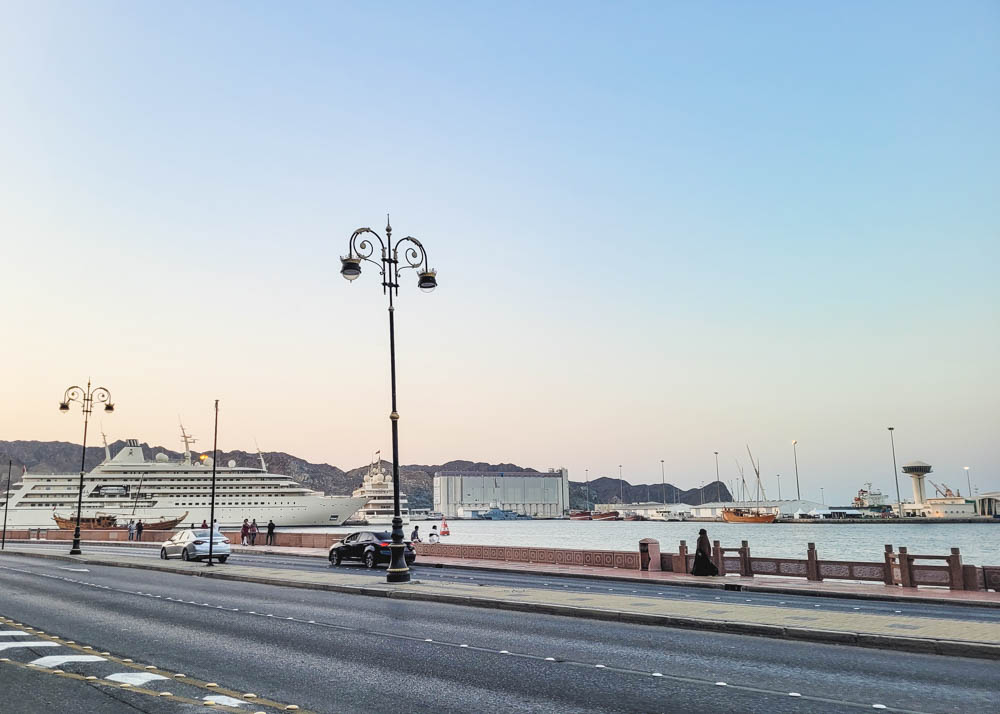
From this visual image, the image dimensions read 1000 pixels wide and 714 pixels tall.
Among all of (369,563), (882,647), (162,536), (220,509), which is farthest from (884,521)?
(882,647)

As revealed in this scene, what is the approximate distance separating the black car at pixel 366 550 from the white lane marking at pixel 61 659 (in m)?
22.8

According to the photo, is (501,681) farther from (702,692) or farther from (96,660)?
(96,660)

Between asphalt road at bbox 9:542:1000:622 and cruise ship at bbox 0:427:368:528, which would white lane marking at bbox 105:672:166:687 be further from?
cruise ship at bbox 0:427:368:528

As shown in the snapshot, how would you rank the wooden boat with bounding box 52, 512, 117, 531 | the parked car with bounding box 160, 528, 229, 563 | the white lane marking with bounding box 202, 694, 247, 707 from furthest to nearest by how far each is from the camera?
the wooden boat with bounding box 52, 512, 117, 531, the parked car with bounding box 160, 528, 229, 563, the white lane marking with bounding box 202, 694, 247, 707

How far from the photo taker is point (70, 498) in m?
114

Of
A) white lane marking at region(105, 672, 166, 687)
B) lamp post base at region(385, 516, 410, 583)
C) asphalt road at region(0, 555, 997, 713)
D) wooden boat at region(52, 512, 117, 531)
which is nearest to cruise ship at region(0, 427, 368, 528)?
wooden boat at region(52, 512, 117, 531)

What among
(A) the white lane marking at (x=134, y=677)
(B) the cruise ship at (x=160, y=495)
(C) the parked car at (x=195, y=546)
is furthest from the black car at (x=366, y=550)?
(B) the cruise ship at (x=160, y=495)

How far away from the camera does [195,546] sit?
38.6m

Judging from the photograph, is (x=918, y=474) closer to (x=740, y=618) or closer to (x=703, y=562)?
(x=703, y=562)

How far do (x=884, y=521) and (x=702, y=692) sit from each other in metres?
199

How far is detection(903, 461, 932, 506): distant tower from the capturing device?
17788 centimetres

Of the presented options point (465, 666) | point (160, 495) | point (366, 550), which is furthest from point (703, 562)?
point (160, 495)

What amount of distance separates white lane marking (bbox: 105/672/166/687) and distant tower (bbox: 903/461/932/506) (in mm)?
197503

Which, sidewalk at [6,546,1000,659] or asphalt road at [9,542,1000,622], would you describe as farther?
asphalt road at [9,542,1000,622]
